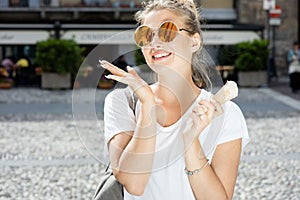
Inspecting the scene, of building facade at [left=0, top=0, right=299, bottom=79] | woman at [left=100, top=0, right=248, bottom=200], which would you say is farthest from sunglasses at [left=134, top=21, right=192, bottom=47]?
building facade at [left=0, top=0, right=299, bottom=79]

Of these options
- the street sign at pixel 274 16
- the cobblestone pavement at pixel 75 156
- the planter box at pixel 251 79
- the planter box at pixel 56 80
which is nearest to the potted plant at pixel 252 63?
the planter box at pixel 251 79

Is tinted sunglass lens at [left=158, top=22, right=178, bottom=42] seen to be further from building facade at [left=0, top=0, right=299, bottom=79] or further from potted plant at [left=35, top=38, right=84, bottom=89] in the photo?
building facade at [left=0, top=0, right=299, bottom=79]

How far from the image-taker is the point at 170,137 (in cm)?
193

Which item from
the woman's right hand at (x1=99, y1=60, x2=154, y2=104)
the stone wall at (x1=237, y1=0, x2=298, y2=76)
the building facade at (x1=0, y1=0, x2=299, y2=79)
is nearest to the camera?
the woman's right hand at (x1=99, y1=60, x2=154, y2=104)

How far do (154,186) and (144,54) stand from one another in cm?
40

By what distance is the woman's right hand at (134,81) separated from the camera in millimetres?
1815

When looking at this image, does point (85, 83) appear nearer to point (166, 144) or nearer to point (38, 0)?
point (166, 144)

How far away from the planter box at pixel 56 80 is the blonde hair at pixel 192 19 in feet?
65.5

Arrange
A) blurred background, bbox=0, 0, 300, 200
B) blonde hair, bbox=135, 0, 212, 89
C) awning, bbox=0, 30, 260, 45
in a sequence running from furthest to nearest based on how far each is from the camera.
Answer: awning, bbox=0, 30, 260, 45 → blurred background, bbox=0, 0, 300, 200 → blonde hair, bbox=135, 0, 212, 89

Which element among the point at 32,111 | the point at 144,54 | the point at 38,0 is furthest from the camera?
the point at 38,0

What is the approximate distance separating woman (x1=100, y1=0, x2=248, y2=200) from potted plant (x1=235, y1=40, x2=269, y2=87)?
2053 cm

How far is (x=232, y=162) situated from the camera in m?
1.99

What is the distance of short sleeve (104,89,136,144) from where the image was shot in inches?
76.0

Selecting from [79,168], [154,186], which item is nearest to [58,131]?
[79,168]
